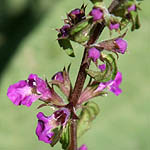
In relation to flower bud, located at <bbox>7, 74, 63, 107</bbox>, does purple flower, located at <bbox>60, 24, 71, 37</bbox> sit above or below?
above

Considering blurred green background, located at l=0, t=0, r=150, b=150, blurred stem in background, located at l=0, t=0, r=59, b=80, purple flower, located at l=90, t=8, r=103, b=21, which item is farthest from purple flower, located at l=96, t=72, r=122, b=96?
blurred stem in background, located at l=0, t=0, r=59, b=80

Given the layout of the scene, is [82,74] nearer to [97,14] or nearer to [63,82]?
[63,82]

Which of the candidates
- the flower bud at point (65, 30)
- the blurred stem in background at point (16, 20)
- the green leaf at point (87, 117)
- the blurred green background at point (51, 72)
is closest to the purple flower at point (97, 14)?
the flower bud at point (65, 30)

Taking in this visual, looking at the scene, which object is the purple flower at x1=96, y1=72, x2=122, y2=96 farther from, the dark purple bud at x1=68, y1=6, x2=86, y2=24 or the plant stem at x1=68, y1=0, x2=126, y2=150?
the dark purple bud at x1=68, y1=6, x2=86, y2=24

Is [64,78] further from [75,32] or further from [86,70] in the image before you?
[75,32]

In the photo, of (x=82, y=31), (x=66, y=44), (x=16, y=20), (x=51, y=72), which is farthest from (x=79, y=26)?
(x=16, y=20)

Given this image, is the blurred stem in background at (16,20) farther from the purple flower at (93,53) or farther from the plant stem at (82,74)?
the purple flower at (93,53)

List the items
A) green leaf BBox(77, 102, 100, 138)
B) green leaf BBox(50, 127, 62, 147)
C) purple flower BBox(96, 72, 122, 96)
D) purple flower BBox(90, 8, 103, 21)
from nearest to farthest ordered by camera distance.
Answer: purple flower BBox(90, 8, 103, 21)
green leaf BBox(50, 127, 62, 147)
purple flower BBox(96, 72, 122, 96)
green leaf BBox(77, 102, 100, 138)
